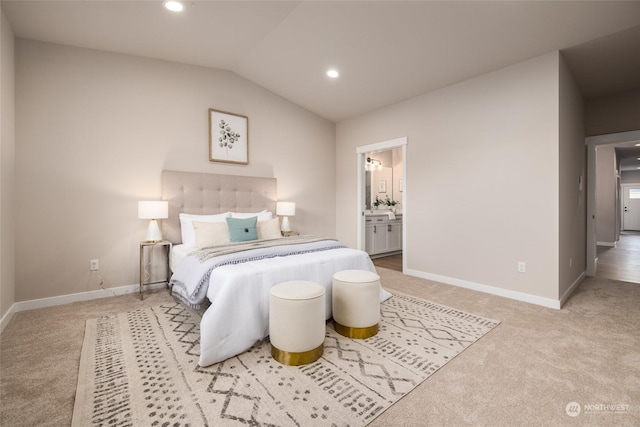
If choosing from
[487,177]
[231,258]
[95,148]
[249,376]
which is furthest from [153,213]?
[487,177]

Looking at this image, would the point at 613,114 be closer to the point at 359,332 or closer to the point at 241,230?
the point at 359,332

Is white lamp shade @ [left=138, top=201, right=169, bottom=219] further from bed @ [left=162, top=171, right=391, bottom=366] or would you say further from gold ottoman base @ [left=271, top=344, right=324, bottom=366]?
gold ottoman base @ [left=271, top=344, right=324, bottom=366]

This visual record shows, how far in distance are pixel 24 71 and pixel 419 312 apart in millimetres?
4721

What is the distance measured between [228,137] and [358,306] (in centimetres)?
319

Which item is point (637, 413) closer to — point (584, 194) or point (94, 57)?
point (584, 194)

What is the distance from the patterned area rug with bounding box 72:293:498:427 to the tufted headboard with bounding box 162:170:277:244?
1550 millimetres

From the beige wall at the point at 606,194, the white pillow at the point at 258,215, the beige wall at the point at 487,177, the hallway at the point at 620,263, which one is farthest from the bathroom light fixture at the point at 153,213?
the beige wall at the point at 606,194

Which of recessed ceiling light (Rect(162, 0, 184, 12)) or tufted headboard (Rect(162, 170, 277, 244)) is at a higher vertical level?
recessed ceiling light (Rect(162, 0, 184, 12))

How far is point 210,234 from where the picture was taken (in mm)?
3379

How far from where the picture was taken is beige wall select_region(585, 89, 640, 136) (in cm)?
389

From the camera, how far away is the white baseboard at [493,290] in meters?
3.06

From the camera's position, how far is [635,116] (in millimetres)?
3887

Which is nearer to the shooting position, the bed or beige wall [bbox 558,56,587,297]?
the bed

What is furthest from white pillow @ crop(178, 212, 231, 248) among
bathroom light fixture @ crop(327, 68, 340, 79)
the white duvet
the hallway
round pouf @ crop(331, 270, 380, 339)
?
the hallway
